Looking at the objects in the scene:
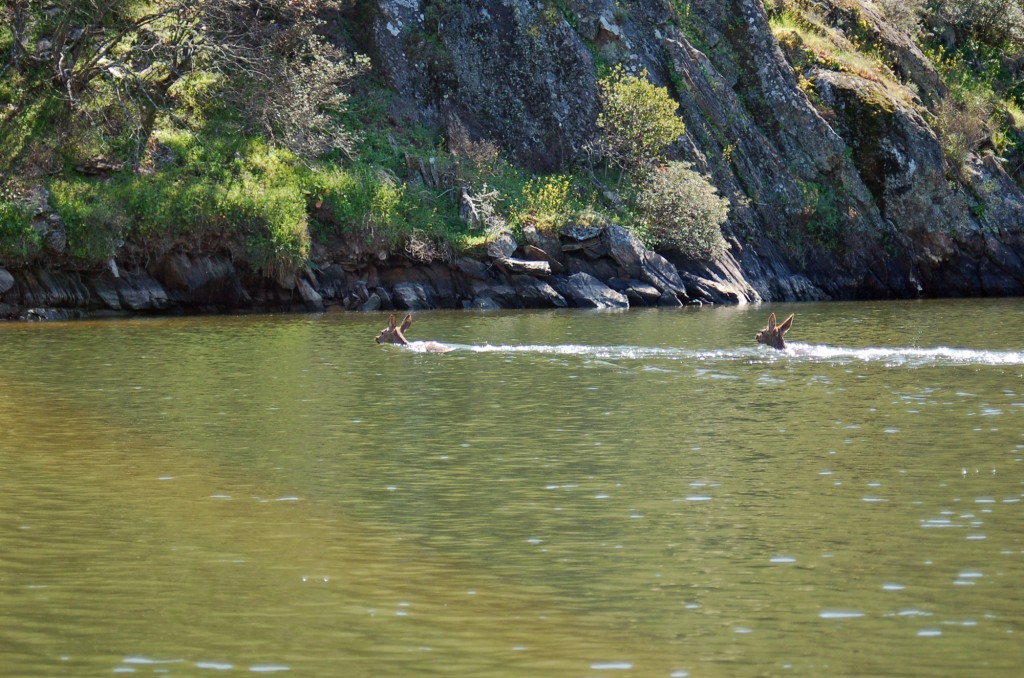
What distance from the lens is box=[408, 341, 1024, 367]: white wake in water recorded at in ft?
94.6

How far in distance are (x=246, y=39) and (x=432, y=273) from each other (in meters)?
13.1

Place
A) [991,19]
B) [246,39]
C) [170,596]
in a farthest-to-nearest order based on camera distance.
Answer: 1. [991,19]
2. [246,39]
3. [170,596]

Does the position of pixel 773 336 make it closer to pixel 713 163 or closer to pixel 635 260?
pixel 635 260

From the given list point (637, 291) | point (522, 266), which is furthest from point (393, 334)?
point (637, 291)

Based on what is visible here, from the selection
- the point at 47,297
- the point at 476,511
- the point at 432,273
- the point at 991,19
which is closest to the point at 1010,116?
the point at 991,19

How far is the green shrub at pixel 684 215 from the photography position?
5891 cm

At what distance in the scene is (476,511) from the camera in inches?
541

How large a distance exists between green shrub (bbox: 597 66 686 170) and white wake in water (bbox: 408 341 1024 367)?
30.4 metres

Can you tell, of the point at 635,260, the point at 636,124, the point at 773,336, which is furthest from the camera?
the point at 636,124

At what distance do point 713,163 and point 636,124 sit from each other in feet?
18.0

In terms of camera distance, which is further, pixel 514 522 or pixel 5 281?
pixel 5 281

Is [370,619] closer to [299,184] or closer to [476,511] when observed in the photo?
[476,511]

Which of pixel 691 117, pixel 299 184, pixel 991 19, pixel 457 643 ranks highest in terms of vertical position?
pixel 991 19

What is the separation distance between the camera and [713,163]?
216ft
